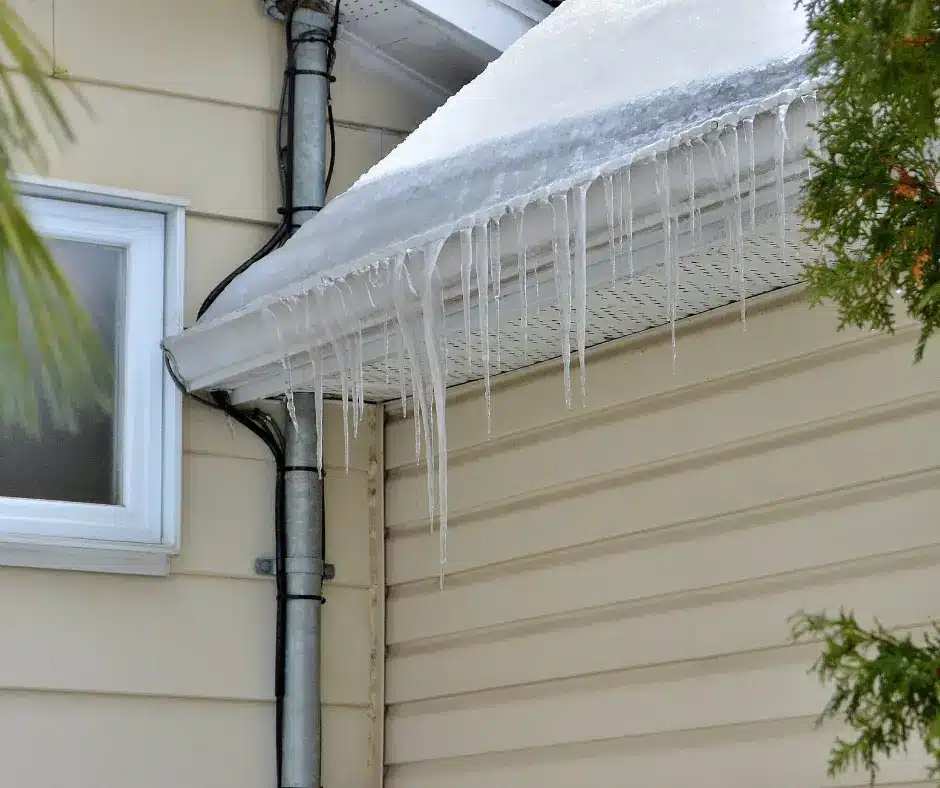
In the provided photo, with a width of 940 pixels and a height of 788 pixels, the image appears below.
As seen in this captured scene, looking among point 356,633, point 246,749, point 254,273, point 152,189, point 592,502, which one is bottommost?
point 246,749

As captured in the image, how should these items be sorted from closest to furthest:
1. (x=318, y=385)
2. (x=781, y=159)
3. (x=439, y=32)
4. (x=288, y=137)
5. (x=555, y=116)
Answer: (x=781, y=159) → (x=555, y=116) → (x=318, y=385) → (x=288, y=137) → (x=439, y=32)

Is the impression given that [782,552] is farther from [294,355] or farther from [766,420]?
[294,355]

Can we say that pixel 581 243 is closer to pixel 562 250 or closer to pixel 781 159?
pixel 562 250

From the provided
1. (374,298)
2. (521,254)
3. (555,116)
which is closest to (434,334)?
(374,298)

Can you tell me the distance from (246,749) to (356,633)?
0.45m

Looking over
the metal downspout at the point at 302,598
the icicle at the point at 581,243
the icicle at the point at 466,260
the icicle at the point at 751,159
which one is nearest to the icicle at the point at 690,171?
the icicle at the point at 751,159

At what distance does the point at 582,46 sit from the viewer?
3584 millimetres

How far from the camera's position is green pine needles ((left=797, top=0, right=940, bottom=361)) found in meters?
1.35

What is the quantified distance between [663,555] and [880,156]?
229 cm

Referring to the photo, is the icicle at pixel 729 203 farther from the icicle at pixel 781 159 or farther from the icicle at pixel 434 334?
the icicle at pixel 434 334

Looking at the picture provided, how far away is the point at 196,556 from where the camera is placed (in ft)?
13.1

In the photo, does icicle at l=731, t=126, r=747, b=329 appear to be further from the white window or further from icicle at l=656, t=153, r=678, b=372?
the white window

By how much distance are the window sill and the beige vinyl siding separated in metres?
0.71

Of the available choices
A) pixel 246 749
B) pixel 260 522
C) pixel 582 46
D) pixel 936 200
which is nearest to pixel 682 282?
pixel 582 46
